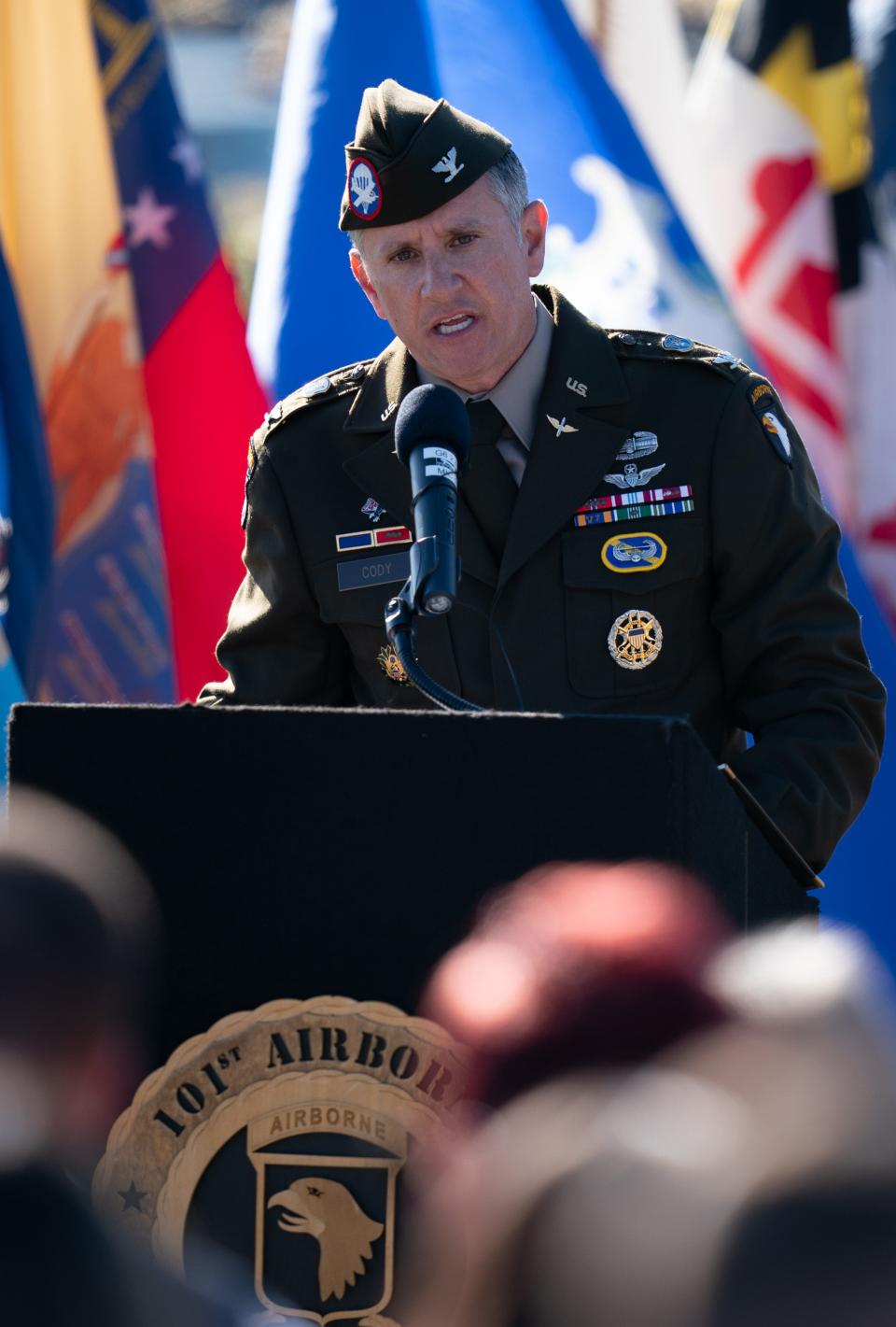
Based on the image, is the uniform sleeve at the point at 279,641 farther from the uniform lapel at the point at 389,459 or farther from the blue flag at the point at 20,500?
the blue flag at the point at 20,500

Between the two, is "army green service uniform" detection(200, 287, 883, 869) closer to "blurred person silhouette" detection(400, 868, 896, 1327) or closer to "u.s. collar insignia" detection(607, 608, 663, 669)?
"u.s. collar insignia" detection(607, 608, 663, 669)

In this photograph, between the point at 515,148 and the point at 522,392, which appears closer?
the point at 522,392

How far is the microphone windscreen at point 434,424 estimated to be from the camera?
2.16 metres

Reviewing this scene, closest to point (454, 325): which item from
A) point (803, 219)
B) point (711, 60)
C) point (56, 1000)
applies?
point (56, 1000)

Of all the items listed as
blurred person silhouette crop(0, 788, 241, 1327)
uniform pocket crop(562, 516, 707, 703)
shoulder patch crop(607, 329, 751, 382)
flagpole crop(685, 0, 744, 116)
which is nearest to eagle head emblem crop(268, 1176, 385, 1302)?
blurred person silhouette crop(0, 788, 241, 1327)

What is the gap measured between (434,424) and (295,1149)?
2.82 ft

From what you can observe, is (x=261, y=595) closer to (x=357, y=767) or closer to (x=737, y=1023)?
(x=357, y=767)

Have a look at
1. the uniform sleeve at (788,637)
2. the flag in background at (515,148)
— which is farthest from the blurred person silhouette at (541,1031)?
the flag in background at (515,148)

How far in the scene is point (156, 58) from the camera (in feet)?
17.6

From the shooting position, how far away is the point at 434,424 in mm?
2158

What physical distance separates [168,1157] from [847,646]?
4.36 feet

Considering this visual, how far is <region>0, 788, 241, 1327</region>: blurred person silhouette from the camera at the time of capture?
0.87 meters

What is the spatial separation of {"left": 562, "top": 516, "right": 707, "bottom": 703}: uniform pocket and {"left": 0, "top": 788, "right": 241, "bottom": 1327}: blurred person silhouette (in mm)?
1503

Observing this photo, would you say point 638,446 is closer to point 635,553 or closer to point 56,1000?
point 635,553
